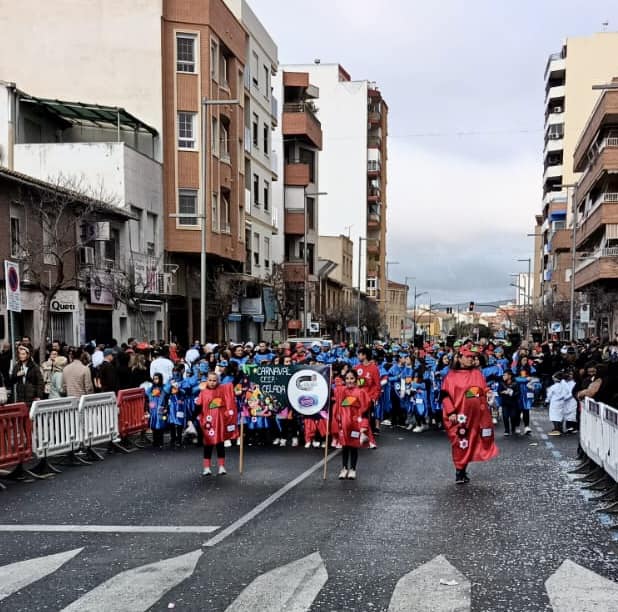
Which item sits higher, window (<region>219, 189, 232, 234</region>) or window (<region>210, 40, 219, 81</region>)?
window (<region>210, 40, 219, 81</region>)

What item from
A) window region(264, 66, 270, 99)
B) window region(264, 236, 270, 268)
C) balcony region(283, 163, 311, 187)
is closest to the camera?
window region(264, 66, 270, 99)

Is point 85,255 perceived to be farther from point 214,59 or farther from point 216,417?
point 216,417

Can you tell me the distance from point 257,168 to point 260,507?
39915 millimetres

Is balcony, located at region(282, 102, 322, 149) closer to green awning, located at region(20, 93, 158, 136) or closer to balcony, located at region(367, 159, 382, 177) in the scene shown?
green awning, located at region(20, 93, 158, 136)

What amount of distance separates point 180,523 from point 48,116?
2878 centimetres

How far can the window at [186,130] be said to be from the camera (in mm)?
37750

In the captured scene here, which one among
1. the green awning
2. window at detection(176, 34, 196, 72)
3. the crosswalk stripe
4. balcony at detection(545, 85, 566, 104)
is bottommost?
the crosswalk stripe

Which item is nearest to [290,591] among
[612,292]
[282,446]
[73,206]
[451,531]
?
[451,531]

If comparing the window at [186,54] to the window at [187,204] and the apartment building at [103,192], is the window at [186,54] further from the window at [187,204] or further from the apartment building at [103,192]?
the window at [187,204]

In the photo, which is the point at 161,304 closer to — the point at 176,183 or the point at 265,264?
the point at 176,183

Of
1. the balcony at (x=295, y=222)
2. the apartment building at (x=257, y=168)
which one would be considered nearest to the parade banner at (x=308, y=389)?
the apartment building at (x=257, y=168)

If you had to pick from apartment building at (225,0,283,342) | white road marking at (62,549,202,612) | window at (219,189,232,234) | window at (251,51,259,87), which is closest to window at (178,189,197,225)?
window at (219,189,232,234)

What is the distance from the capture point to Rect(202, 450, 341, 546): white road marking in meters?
8.70

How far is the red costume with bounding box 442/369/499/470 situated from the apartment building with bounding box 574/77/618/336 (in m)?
33.4
